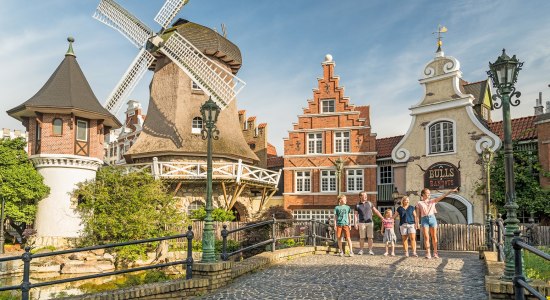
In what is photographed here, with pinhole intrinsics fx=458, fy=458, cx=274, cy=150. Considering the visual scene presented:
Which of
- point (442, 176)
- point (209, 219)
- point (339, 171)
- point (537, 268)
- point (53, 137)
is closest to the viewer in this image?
point (209, 219)

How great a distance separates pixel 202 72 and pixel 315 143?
29.0 feet

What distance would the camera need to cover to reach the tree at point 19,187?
73.8 feet

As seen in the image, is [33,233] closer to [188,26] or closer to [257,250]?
[257,250]

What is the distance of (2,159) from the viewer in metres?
23.3

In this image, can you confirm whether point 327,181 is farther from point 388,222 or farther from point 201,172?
point 388,222

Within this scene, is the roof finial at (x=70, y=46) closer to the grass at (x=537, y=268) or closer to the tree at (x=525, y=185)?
the tree at (x=525, y=185)

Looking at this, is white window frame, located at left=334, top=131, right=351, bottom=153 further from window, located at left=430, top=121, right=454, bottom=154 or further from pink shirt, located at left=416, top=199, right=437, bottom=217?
pink shirt, located at left=416, top=199, right=437, bottom=217

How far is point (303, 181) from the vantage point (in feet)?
102

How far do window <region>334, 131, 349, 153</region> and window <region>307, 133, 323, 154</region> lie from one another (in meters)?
1.02

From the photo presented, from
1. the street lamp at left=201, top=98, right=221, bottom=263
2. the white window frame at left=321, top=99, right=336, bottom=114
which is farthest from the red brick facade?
the street lamp at left=201, top=98, right=221, bottom=263

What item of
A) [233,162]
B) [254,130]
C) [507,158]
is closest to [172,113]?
[233,162]

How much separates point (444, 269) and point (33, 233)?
2020 centimetres

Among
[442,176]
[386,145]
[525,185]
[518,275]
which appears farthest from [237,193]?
[518,275]

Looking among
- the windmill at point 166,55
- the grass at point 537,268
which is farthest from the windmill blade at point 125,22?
the grass at point 537,268
